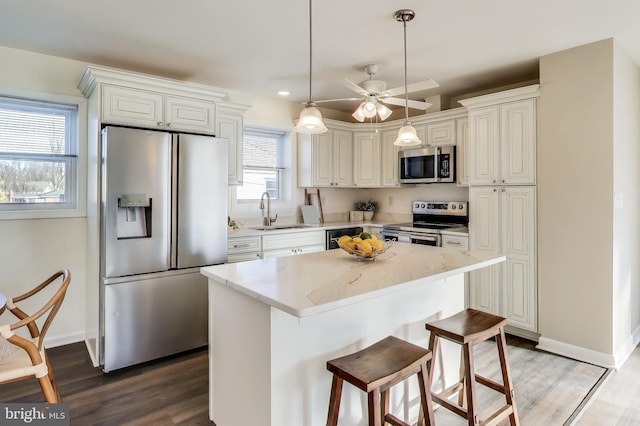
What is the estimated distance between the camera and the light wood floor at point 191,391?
216 centimetres

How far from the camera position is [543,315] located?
3150 millimetres

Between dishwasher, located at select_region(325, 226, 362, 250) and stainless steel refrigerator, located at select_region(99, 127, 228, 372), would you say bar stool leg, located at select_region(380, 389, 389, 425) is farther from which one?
dishwasher, located at select_region(325, 226, 362, 250)

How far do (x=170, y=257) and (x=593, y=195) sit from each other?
3.36 m

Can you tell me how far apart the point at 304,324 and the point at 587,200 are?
8.36 ft

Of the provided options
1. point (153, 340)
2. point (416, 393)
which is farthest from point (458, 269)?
point (153, 340)

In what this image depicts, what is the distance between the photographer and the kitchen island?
5.06 ft

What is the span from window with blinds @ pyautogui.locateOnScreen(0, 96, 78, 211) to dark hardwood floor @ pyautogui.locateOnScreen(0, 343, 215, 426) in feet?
4.29

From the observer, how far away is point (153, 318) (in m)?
2.91

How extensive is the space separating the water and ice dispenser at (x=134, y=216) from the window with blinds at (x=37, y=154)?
82 centimetres

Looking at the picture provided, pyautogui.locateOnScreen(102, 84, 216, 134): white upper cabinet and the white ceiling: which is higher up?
the white ceiling

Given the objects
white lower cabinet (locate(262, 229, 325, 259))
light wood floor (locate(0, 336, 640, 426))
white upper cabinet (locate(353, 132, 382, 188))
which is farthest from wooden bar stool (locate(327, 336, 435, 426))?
white upper cabinet (locate(353, 132, 382, 188))

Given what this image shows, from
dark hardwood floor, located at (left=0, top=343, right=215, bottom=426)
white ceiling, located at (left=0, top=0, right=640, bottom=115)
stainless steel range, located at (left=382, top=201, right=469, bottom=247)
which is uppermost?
white ceiling, located at (left=0, top=0, right=640, bottom=115)

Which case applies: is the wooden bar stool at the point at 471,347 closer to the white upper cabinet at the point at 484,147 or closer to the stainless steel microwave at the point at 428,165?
the white upper cabinet at the point at 484,147

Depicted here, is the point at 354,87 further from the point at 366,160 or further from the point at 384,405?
the point at 366,160
